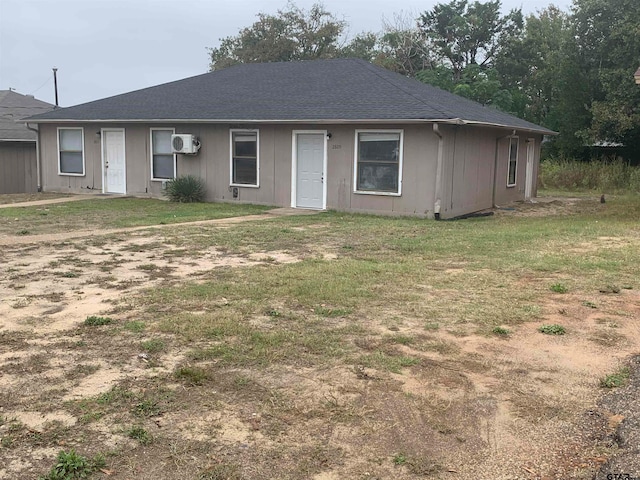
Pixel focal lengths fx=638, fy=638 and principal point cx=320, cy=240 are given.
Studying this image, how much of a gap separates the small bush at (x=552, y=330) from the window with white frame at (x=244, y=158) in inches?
455

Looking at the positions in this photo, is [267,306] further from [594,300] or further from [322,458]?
[594,300]

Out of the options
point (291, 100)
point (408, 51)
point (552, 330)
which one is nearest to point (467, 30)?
point (408, 51)

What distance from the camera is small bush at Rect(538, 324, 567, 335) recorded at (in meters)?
5.14

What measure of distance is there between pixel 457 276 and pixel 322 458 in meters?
4.55

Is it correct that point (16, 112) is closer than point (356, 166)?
No

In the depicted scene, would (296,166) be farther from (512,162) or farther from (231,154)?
(512,162)

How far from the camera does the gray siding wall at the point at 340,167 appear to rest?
14.0 m

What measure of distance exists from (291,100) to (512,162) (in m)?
6.88

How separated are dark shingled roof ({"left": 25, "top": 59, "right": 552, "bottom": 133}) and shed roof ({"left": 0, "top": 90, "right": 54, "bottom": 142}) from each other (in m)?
A: 3.95

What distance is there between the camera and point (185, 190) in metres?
16.5

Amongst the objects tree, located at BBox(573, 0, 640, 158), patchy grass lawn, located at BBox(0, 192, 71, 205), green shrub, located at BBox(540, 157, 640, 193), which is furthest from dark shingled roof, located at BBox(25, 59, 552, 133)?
tree, located at BBox(573, 0, 640, 158)

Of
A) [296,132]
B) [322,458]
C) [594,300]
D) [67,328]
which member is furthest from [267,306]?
[296,132]

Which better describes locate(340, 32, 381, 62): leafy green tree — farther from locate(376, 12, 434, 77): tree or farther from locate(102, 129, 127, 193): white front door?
locate(102, 129, 127, 193): white front door

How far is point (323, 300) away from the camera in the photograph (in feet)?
19.9
